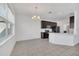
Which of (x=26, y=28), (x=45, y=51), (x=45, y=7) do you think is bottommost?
(x=45, y=51)

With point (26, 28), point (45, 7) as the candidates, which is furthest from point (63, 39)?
point (26, 28)

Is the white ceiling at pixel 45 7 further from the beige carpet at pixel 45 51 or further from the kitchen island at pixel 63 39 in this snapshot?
the beige carpet at pixel 45 51

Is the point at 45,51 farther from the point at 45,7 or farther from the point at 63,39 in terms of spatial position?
the point at 45,7

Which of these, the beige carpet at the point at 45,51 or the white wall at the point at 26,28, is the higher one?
the white wall at the point at 26,28

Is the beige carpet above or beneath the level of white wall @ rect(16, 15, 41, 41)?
beneath

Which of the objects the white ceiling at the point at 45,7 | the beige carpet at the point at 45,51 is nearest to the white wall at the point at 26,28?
the white ceiling at the point at 45,7

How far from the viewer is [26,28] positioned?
9.55 metres

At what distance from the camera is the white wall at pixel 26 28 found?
28.8 ft

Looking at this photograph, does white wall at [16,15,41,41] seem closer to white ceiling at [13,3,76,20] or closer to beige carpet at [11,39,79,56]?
white ceiling at [13,3,76,20]

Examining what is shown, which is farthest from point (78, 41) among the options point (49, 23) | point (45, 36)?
point (49, 23)

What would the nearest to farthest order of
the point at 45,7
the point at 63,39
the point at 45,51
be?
the point at 45,51
the point at 45,7
the point at 63,39

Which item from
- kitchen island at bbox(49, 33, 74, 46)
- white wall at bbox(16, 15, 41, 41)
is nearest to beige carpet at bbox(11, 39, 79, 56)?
kitchen island at bbox(49, 33, 74, 46)

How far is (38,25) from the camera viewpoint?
1091cm

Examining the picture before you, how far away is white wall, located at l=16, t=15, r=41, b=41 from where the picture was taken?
28.8 ft
